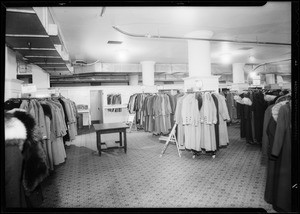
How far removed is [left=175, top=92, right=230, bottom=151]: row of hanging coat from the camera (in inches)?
178

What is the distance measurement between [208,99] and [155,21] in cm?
231

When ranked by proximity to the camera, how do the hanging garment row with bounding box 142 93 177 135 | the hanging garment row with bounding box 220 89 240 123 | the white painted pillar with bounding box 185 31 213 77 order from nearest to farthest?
the white painted pillar with bounding box 185 31 213 77
the hanging garment row with bounding box 142 93 177 135
the hanging garment row with bounding box 220 89 240 123

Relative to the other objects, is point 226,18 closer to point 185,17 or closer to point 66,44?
point 185,17

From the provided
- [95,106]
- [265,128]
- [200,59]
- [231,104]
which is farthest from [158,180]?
[95,106]

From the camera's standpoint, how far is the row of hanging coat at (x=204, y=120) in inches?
178

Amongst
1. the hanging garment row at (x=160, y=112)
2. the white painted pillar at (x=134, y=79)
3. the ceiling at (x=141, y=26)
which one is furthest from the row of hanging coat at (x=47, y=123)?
the white painted pillar at (x=134, y=79)

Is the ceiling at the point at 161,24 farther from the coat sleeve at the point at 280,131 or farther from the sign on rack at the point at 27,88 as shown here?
the sign on rack at the point at 27,88

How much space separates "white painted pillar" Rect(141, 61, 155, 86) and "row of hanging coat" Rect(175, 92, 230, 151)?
510 cm

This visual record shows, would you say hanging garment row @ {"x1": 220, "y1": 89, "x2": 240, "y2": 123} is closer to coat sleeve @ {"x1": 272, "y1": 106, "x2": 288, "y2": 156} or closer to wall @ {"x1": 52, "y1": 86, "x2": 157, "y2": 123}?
wall @ {"x1": 52, "y1": 86, "x2": 157, "y2": 123}

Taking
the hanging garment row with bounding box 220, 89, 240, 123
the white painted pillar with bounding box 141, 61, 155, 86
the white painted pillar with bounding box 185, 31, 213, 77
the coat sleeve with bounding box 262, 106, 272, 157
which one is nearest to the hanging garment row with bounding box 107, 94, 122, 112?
the white painted pillar with bounding box 141, 61, 155, 86

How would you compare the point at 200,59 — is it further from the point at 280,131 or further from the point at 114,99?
the point at 114,99

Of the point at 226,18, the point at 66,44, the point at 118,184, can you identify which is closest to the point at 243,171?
the point at 118,184

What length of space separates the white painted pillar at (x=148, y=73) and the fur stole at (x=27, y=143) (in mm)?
7513

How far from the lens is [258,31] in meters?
5.89
